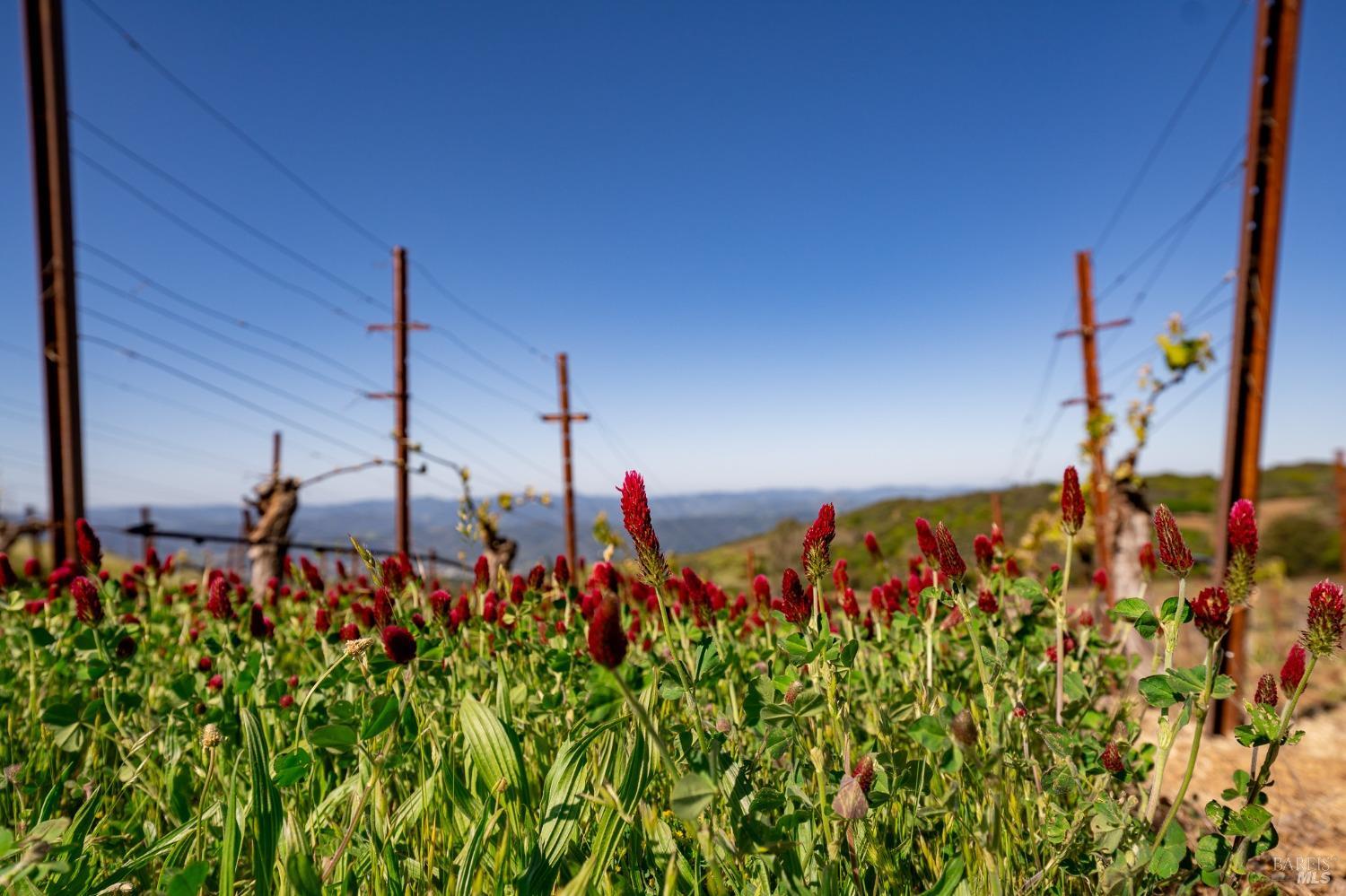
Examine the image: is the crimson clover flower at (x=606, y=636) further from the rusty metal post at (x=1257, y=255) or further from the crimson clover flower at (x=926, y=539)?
the rusty metal post at (x=1257, y=255)

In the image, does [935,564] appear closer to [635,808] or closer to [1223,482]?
[635,808]

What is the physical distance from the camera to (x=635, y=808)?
1.37 metres

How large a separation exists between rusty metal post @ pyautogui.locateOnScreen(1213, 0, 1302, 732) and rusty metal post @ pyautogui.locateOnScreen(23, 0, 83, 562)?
10.8 metres

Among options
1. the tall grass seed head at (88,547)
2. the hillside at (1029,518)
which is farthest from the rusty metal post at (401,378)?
the tall grass seed head at (88,547)

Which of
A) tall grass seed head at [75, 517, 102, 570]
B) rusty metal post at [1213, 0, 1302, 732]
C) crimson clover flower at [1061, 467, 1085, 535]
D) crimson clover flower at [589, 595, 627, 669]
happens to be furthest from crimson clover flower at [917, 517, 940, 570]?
rusty metal post at [1213, 0, 1302, 732]

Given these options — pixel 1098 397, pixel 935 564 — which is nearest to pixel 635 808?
pixel 935 564

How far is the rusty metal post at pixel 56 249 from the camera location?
652 cm

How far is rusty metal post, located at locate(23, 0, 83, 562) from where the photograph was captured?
6.52m

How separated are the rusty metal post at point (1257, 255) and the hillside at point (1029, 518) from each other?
599 centimetres

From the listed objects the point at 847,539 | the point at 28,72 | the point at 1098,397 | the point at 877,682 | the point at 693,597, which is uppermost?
the point at 28,72

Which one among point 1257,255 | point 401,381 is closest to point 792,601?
point 1257,255

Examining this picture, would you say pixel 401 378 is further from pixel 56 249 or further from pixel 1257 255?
pixel 1257 255

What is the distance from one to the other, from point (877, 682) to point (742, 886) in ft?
4.30

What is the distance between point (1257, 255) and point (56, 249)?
37.7 ft
